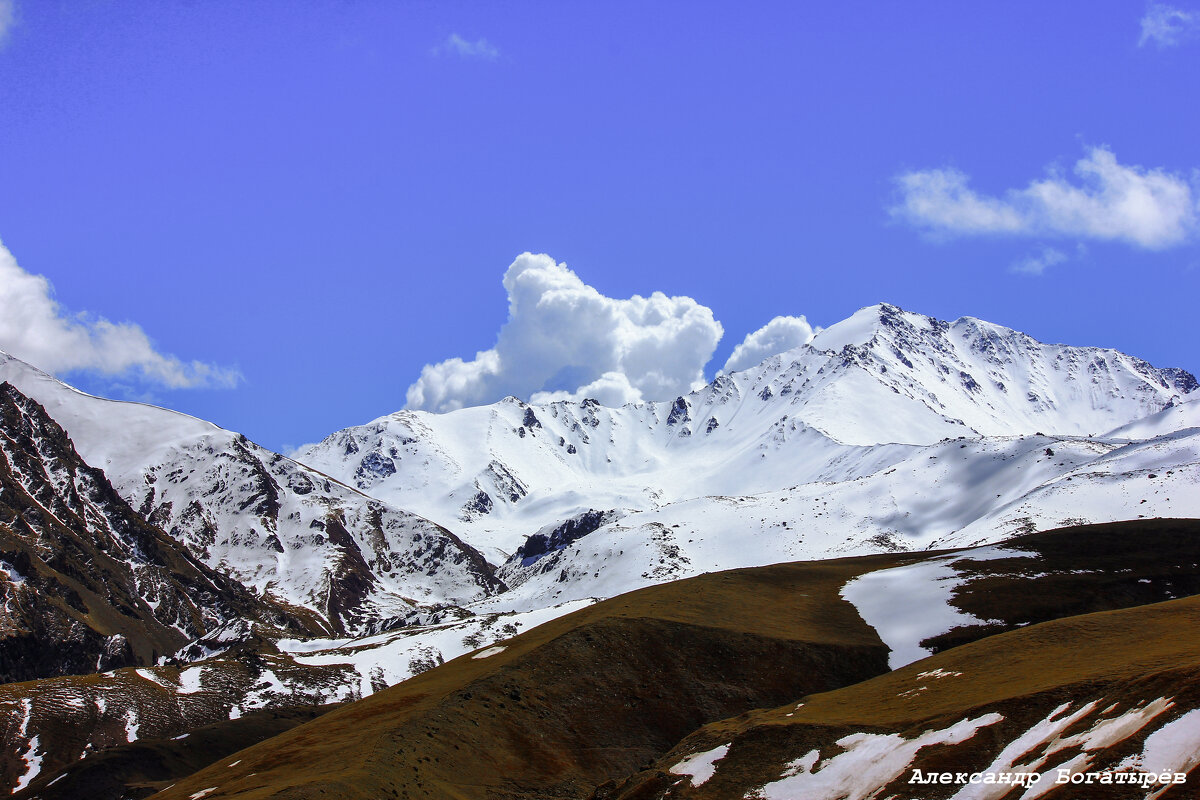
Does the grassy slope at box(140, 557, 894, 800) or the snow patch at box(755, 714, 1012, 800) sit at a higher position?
the grassy slope at box(140, 557, 894, 800)

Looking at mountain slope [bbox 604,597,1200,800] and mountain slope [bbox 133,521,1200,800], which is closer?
mountain slope [bbox 604,597,1200,800]

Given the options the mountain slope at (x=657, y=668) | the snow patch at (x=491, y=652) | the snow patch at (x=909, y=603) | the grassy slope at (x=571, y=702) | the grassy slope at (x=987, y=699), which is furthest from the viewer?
the snow patch at (x=491, y=652)

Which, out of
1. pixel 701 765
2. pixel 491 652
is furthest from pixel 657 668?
pixel 701 765

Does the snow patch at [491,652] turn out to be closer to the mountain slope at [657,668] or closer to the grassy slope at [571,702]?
the mountain slope at [657,668]

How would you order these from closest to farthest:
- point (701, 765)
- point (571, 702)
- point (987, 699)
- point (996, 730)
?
point (996, 730), point (987, 699), point (701, 765), point (571, 702)

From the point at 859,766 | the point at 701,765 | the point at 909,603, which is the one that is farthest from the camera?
the point at 909,603

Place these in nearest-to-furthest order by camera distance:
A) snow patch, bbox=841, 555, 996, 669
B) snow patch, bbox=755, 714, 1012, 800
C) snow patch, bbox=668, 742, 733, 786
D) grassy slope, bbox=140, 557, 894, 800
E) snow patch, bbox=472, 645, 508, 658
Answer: snow patch, bbox=755, 714, 1012, 800
snow patch, bbox=668, 742, 733, 786
grassy slope, bbox=140, 557, 894, 800
snow patch, bbox=841, 555, 996, 669
snow patch, bbox=472, 645, 508, 658

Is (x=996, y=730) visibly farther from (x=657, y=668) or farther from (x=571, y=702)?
(x=657, y=668)

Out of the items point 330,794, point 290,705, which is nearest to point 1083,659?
point 330,794

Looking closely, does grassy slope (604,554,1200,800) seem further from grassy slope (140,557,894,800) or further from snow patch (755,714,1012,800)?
grassy slope (140,557,894,800)

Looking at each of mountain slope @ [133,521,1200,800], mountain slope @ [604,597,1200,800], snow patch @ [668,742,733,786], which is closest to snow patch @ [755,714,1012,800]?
mountain slope @ [604,597,1200,800]

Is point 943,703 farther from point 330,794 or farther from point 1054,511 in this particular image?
point 1054,511

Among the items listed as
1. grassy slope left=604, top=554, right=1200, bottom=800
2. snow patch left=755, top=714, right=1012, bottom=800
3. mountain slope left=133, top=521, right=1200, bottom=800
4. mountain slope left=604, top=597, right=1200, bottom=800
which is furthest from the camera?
mountain slope left=133, top=521, right=1200, bottom=800

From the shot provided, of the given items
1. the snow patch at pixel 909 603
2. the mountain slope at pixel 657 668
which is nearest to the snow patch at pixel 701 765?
the mountain slope at pixel 657 668
